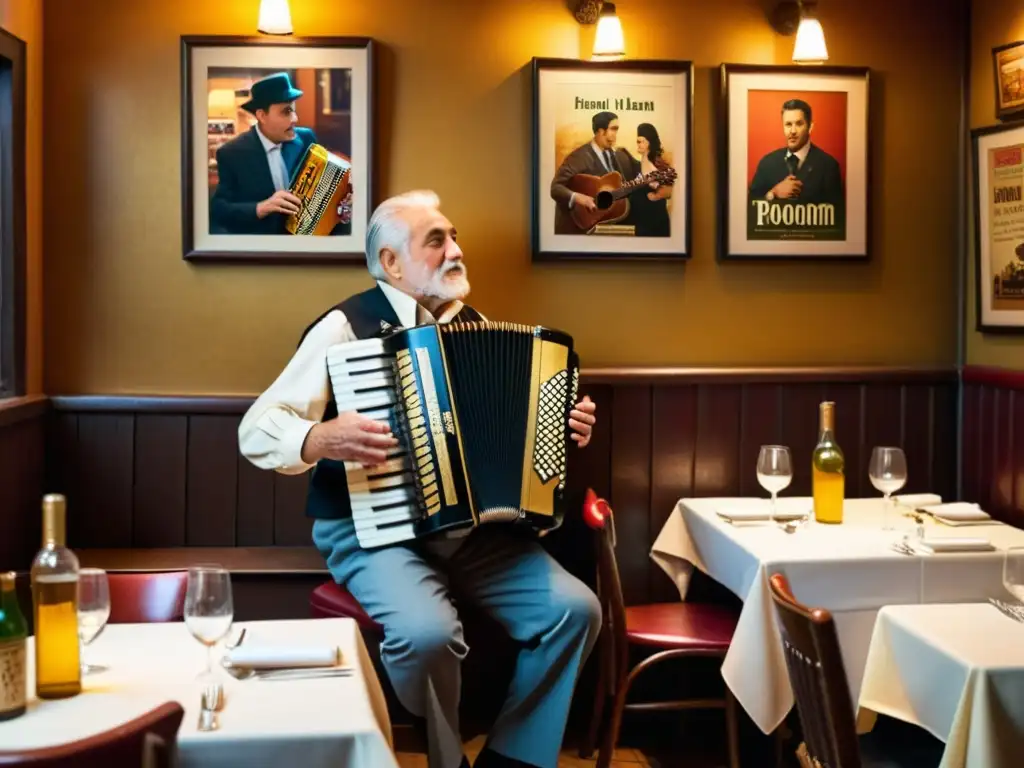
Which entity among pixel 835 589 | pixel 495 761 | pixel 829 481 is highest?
pixel 829 481

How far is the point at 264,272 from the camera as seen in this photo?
3.51 meters

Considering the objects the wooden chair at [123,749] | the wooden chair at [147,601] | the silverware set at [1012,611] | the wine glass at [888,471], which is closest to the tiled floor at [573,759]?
the wine glass at [888,471]

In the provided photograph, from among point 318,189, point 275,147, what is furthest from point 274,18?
point 318,189

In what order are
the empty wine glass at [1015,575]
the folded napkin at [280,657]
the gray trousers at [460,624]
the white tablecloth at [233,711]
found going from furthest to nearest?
the gray trousers at [460,624]
the empty wine glass at [1015,575]
the folded napkin at [280,657]
the white tablecloth at [233,711]

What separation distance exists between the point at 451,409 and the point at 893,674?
1152mm

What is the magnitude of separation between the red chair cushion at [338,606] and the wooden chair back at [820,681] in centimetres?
129

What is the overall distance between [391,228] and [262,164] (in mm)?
621

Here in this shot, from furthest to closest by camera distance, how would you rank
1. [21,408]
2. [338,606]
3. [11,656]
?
[21,408] → [338,606] → [11,656]

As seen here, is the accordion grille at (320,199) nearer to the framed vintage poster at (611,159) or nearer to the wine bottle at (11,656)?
the framed vintage poster at (611,159)

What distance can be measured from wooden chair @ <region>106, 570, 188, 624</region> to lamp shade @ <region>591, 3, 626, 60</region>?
210cm

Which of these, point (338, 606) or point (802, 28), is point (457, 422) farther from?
point (802, 28)

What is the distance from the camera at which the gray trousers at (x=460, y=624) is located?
263 cm

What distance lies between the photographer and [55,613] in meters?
1.63

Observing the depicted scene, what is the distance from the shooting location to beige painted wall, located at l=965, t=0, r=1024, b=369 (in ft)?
11.3
